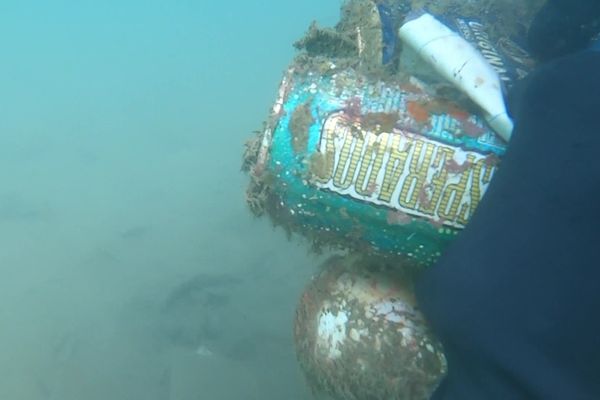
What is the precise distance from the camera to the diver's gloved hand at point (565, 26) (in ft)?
6.12

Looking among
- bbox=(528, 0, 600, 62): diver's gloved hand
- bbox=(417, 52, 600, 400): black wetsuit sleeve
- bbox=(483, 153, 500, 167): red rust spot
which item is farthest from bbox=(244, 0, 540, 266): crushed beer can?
bbox=(417, 52, 600, 400): black wetsuit sleeve

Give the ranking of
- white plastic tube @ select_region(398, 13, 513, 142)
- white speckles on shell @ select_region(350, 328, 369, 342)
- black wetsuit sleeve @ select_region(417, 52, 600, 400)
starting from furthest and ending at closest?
white speckles on shell @ select_region(350, 328, 369, 342) < white plastic tube @ select_region(398, 13, 513, 142) < black wetsuit sleeve @ select_region(417, 52, 600, 400)

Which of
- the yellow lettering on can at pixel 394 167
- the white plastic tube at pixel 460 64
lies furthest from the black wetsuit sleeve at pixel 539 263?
the yellow lettering on can at pixel 394 167

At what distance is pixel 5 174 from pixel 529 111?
33.6ft

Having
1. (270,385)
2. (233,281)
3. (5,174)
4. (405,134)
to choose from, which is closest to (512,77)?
(405,134)

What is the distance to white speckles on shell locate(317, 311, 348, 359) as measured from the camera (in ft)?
7.20

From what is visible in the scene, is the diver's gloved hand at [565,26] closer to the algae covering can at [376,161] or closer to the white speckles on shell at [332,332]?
the algae covering can at [376,161]

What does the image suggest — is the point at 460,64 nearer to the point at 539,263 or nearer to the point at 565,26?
the point at 565,26

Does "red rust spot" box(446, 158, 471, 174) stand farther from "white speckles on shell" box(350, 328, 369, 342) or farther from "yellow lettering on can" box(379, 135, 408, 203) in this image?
"white speckles on shell" box(350, 328, 369, 342)

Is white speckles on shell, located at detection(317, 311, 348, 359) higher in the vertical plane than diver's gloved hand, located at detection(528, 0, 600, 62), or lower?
lower

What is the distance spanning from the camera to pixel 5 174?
10.1m

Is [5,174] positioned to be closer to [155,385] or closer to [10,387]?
[10,387]

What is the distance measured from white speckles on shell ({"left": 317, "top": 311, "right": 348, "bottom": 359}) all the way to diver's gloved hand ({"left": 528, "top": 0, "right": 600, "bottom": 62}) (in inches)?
46.2

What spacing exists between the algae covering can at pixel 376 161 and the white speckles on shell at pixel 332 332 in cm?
37
